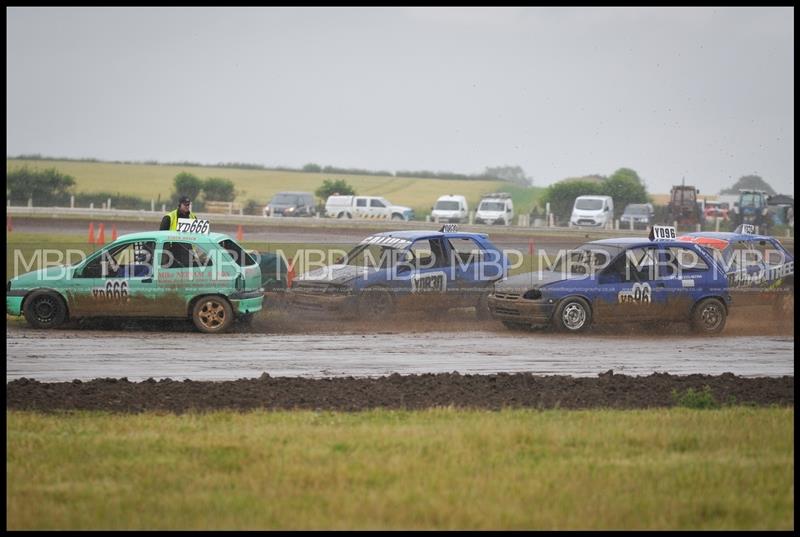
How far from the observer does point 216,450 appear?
8266 mm

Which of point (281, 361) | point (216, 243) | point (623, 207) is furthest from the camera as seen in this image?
point (623, 207)

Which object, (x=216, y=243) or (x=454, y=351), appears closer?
(x=454, y=351)

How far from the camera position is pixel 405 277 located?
1825 centimetres

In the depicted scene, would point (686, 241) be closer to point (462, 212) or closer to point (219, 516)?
point (219, 516)

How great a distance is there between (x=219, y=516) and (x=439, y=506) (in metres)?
1.29

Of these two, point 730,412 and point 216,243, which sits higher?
point 216,243

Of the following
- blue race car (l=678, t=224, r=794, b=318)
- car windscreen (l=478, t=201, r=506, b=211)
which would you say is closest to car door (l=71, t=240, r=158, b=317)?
blue race car (l=678, t=224, r=794, b=318)

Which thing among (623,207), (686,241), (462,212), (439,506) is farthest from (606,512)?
(623,207)

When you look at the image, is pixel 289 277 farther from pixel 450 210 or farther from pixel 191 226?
pixel 450 210

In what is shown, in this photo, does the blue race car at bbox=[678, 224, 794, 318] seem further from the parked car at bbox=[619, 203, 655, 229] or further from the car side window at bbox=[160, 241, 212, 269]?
the parked car at bbox=[619, 203, 655, 229]

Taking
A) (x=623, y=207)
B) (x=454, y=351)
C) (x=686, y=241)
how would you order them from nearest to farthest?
1. (x=454, y=351)
2. (x=686, y=241)
3. (x=623, y=207)

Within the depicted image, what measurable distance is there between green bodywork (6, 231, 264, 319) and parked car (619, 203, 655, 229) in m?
38.5

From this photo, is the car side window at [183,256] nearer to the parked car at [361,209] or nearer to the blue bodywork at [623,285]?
the blue bodywork at [623,285]

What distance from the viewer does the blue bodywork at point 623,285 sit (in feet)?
56.3
